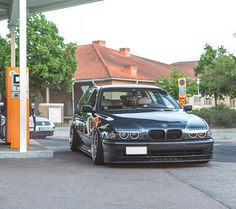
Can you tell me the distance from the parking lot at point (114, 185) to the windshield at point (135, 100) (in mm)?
1196

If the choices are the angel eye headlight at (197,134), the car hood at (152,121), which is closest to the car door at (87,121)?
the car hood at (152,121)

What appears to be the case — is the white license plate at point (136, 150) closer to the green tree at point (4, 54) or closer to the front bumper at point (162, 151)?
the front bumper at point (162, 151)

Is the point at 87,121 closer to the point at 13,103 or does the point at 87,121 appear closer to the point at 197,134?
the point at 13,103

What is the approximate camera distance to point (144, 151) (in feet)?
28.9

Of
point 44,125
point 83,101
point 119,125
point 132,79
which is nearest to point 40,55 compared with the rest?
point 132,79

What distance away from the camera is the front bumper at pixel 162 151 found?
881cm

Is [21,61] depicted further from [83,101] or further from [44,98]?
[44,98]

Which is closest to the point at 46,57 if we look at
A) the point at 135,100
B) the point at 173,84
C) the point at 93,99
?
the point at 173,84

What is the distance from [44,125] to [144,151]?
13.7 metres

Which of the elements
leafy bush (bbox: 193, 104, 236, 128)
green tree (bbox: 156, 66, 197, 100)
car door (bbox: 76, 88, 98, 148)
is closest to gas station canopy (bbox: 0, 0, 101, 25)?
car door (bbox: 76, 88, 98, 148)

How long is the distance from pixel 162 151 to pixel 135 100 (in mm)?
1721

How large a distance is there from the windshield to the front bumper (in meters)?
1.34

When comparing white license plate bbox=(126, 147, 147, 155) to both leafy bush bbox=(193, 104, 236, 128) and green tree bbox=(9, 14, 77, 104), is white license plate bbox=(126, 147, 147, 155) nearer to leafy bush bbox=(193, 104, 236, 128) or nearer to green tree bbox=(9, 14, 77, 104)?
A: leafy bush bbox=(193, 104, 236, 128)

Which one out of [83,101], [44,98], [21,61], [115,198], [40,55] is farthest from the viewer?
[44,98]
